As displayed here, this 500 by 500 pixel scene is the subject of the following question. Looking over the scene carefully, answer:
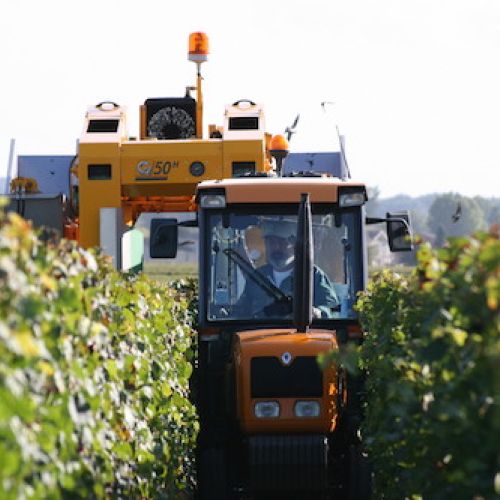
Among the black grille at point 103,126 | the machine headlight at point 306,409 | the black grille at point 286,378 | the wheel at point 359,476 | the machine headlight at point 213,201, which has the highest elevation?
the black grille at point 103,126

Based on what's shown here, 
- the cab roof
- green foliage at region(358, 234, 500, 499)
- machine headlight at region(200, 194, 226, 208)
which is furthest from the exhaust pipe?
machine headlight at region(200, 194, 226, 208)

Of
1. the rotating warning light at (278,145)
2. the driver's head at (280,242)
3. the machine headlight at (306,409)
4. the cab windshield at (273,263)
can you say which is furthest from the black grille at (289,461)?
the rotating warning light at (278,145)

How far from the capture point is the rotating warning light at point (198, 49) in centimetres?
1822

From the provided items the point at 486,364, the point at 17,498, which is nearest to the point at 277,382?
the point at 486,364

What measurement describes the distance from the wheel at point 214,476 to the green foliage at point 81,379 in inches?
16.5

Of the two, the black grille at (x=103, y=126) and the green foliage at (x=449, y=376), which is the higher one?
the black grille at (x=103, y=126)

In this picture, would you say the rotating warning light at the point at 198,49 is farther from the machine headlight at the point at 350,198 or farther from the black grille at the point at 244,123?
the machine headlight at the point at 350,198

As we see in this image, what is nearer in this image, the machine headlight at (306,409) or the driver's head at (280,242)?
the machine headlight at (306,409)

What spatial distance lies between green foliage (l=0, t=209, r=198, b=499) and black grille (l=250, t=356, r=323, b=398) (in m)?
0.53

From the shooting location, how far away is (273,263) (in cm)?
1105

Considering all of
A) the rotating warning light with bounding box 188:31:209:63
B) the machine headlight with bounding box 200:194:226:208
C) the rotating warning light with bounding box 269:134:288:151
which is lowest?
the machine headlight with bounding box 200:194:226:208

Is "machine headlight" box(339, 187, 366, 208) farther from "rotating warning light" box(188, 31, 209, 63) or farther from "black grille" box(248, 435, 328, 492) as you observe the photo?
"rotating warning light" box(188, 31, 209, 63)

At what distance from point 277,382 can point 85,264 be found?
344 centimetres

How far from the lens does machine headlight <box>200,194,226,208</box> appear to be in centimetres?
1124
